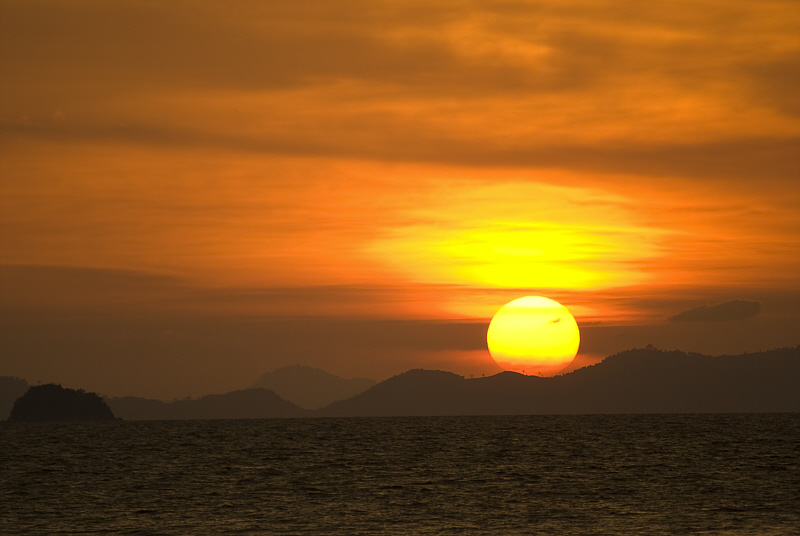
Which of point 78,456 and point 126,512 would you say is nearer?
point 126,512

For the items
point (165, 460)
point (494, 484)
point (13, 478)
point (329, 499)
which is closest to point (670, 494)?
point (494, 484)

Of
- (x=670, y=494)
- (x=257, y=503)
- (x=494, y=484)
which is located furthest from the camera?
(x=494, y=484)

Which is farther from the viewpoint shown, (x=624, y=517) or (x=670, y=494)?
(x=670, y=494)

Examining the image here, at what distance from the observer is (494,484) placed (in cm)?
8750

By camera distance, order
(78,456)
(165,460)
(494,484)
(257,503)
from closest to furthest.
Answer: (257,503), (494,484), (165,460), (78,456)

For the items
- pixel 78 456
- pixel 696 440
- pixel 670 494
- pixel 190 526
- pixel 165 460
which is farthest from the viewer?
pixel 696 440

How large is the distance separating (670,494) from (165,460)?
80.1 meters

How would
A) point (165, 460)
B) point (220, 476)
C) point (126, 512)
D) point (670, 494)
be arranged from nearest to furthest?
1. point (126, 512)
2. point (670, 494)
3. point (220, 476)
4. point (165, 460)

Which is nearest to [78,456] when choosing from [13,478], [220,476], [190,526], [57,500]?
[13,478]

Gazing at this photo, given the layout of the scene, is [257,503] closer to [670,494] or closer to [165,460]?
[670,494]

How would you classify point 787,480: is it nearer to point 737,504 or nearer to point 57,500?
point 737,504

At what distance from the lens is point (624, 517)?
64062 mm

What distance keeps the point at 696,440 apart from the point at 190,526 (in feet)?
444

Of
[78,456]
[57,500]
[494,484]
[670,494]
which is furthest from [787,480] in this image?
[78,456]
